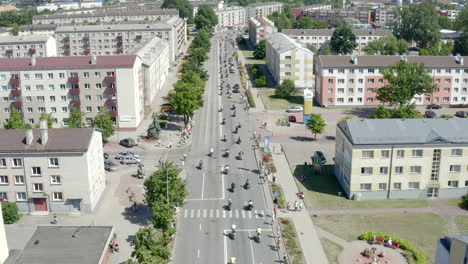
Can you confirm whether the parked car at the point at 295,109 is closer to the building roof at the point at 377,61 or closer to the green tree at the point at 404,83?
the building roof at the point at 377,61

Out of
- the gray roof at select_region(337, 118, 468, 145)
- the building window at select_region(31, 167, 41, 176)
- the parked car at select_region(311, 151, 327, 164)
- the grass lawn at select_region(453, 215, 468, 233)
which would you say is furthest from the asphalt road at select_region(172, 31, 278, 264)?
the grass lawn at select_region(453, 215, 468, 233)

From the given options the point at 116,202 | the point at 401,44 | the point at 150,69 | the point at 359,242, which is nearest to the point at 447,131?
the point at 359,242

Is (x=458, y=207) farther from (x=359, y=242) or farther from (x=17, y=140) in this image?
(x=17, y=140)

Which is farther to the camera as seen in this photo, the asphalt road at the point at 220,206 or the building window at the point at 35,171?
the building window at the point at 35,171

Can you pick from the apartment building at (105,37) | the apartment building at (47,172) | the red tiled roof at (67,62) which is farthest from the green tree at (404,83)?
the apartment building at (105,37)

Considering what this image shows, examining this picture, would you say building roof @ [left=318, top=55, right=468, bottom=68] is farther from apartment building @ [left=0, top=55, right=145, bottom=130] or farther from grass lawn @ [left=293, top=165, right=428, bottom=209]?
grass lawn @ [left=293, top=165, right=428, bottom=209]

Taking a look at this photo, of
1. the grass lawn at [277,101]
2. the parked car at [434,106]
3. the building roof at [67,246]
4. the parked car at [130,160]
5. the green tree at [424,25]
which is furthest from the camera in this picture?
the green tree at [424,25]
